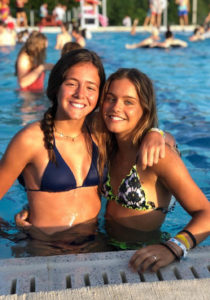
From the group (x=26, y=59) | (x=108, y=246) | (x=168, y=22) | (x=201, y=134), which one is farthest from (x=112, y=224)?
(x=168, y=22)

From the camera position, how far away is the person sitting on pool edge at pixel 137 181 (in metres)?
2.59

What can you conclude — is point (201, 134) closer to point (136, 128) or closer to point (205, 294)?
point (136, 128)

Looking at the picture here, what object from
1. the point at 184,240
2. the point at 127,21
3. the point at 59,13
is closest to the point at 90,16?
the point at 59,13

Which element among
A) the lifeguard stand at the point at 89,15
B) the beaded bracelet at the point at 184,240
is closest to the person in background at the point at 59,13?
the lifeguard stand at the point at 89,15

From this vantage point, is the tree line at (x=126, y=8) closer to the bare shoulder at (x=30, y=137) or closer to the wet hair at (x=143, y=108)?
the wet hair at (x=143, y=108)

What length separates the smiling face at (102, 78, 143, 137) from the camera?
282 cm

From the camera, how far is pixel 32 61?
8352mm

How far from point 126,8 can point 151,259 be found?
30564 mm

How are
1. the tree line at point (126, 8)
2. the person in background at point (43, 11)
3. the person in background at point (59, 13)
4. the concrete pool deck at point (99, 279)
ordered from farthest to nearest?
1. the tree line at point (126, 8)
2. the person in background at point (43, 11)
3. the person in background at point (59, 13)
4. the concrete pool deck at point (99, 279)

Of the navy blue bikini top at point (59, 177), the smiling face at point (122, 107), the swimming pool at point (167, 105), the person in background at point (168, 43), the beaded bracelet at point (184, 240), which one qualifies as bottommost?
the swimming pool at point (167, 105)

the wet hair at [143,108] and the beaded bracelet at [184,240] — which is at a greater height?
the wet hair at [143,108]

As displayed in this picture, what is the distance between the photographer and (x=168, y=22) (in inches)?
1196

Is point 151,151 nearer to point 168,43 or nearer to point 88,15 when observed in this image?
point 168,43

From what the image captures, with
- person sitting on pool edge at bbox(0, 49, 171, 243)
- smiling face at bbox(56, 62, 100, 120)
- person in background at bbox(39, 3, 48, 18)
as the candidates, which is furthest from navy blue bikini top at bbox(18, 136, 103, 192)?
person in background at bbox(39, 3, 48, 18)
